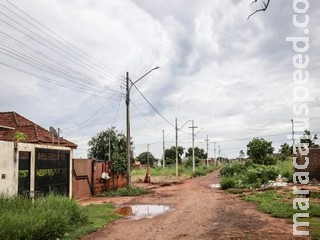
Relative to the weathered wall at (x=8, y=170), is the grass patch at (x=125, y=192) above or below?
below

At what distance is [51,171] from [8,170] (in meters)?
4.25

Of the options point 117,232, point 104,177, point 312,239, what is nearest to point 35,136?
point 104,177

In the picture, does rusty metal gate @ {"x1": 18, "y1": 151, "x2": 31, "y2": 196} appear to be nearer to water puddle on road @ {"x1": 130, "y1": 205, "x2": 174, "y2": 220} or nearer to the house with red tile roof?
the house with red tile roof

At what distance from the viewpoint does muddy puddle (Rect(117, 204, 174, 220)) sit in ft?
50.0

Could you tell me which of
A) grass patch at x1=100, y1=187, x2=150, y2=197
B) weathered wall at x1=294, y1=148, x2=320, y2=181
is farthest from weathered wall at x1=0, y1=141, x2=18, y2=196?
weathered wall at x1=294, y1=148, x2=320, y2=181

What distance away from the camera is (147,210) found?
1711 cm

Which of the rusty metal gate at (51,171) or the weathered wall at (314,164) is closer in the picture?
the rusty metal gate at (51,171)

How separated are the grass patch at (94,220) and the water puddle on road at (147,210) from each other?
90cm

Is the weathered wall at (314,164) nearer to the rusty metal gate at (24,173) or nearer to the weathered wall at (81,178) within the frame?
the weathered wall at (81,178)

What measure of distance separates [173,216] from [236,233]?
412 centimetres

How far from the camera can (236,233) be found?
1093cm

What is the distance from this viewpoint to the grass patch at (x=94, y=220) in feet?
36.4

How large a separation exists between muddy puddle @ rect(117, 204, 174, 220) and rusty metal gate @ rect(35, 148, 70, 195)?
3.53 meters

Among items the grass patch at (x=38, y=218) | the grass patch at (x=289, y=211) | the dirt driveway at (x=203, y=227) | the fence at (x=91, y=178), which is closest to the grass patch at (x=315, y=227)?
the grass patch at (x=289, y=211)
